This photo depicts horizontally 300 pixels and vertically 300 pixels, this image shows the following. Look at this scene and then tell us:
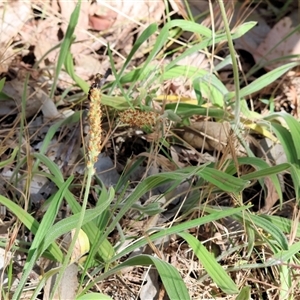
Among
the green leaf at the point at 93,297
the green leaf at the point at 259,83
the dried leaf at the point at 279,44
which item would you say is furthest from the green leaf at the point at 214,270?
the dried leaf at the point at 279,44

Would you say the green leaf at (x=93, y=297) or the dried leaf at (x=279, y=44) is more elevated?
the dried leaf at (x=279, y=44)

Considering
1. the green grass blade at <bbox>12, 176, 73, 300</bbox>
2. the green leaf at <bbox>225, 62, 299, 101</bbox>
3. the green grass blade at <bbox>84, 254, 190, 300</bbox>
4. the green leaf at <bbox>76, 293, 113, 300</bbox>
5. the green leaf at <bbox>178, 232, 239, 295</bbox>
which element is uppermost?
the green leaf at <bbox>225, 62, 299, 101</bbox>

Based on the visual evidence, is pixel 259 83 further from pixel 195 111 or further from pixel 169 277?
pixel 169 277

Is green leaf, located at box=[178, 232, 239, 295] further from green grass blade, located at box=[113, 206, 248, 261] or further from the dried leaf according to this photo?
the dried leaf

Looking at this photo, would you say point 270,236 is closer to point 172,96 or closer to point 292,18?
point 172,96

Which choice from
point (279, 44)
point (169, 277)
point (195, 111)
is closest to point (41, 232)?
point (169, 277)

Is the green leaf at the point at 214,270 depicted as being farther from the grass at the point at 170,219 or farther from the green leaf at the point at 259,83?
the green leaf at the point at 259,83

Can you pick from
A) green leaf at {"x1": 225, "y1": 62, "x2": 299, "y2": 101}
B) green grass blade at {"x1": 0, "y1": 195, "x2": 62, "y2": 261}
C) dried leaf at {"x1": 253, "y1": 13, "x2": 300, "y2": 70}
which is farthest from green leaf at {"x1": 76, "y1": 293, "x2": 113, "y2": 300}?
dried leaf at {"x1": 253, "y1": 13, "x2": 300, "y2": 70}
